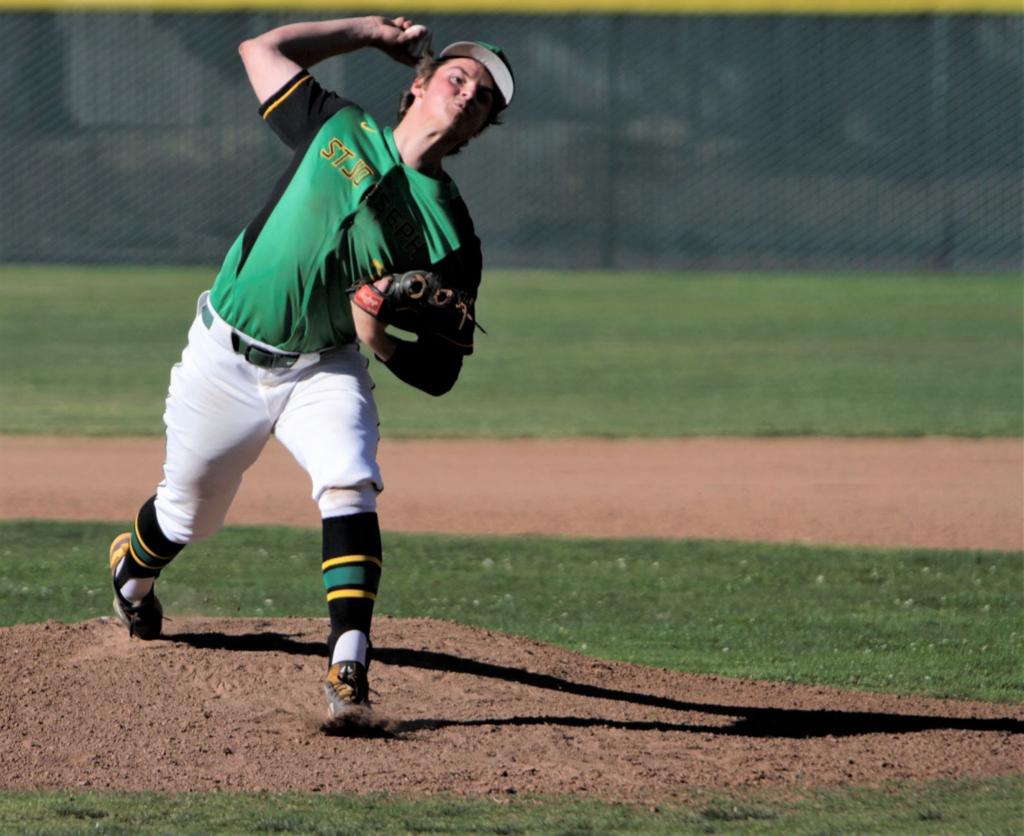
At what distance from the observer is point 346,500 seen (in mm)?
4594

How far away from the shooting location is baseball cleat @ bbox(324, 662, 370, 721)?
179 inches

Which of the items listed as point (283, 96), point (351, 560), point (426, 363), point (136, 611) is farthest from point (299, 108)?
point (136, 611)

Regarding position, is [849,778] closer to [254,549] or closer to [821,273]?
[254,549]

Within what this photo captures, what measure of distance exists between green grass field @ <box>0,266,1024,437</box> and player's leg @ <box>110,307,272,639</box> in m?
6.09

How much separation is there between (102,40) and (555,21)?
5.60m

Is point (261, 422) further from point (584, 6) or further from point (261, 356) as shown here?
point (584, 6)

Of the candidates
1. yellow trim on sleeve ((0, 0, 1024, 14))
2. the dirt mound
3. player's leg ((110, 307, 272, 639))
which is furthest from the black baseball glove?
yellow trim on sleeve ((0, 0, 1024, 14))

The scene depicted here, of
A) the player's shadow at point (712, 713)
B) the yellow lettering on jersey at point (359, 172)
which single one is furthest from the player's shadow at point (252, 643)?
the yellow lettering on jersey at point (359, 172)

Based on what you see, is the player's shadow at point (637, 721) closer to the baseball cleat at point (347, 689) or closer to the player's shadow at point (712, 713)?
the player's shadow at point (712, 713)

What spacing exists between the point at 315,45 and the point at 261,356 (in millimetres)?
979

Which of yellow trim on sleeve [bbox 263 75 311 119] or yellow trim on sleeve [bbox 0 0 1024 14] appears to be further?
yellow trim on sleeve [bbox 0 0 1024 14]

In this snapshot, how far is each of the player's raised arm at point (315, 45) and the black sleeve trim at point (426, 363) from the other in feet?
2.89

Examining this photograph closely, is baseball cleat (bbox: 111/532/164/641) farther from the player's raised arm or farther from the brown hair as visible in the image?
the brown hair

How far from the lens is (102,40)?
21.2m
